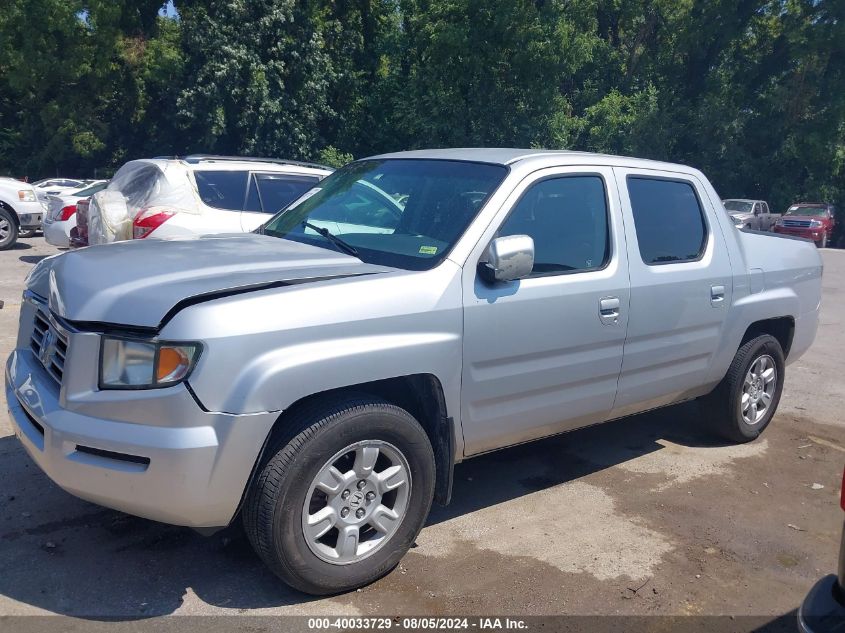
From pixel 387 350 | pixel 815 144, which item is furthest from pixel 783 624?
pixel 815 144

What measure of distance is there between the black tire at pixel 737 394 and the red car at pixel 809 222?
24753mm

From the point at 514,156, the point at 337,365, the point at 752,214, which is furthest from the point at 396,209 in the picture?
the point at 752,214

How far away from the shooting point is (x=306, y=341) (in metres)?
3.13

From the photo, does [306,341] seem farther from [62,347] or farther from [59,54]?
[59,54]

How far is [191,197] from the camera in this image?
27.2ft

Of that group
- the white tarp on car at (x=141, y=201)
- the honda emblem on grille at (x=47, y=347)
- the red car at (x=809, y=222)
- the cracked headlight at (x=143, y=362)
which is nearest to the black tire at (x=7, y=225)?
the white tarp on car at (x=141, y=201)

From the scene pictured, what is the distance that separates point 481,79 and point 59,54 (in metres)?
16.8

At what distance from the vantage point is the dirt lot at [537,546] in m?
3.37

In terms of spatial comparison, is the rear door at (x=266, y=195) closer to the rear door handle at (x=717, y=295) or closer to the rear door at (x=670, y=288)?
the rear door at (x=670, y=288)

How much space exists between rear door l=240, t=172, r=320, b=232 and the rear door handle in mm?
4812

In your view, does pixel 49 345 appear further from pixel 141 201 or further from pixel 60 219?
pixel 60 219

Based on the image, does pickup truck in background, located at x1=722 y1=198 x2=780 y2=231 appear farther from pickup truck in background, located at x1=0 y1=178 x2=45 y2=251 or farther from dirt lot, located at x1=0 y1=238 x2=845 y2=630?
dirt lot, located at x1=0 y1=238 x2=845 y2=630

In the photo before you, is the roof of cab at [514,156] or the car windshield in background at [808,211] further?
the car windshield in background at [808,211]

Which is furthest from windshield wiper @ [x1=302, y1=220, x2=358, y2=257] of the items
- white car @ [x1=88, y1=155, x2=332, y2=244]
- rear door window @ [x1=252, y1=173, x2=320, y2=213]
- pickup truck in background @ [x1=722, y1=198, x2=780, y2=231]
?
pickup truck in background @ [x1=722, y1=198, x2=780, y2=231]
